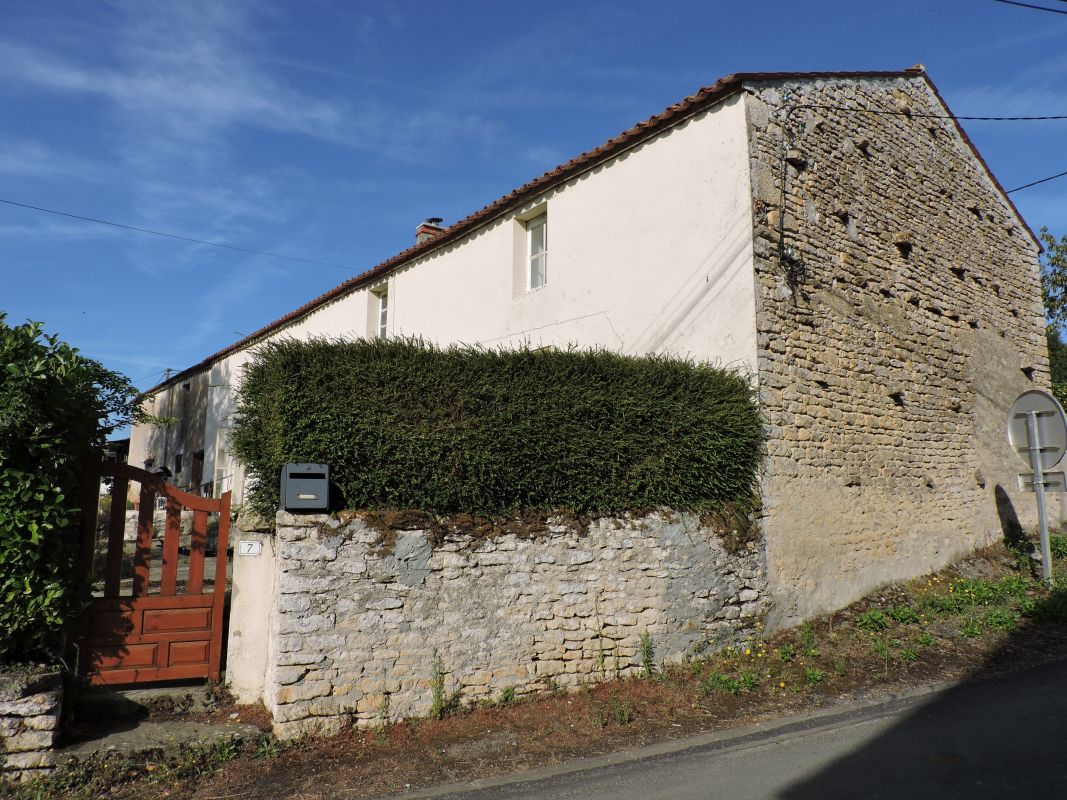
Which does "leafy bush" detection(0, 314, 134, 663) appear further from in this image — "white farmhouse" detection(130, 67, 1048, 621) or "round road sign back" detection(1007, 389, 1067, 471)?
"round road sign back" detection(1007, 389, 1067, 471)

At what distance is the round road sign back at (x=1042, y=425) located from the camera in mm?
9266

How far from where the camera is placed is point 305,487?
582cm

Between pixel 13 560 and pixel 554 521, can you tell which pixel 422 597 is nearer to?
pixel 554 521

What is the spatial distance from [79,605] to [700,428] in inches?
228

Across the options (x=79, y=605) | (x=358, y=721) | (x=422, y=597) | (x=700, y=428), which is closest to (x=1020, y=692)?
(x=700, y=428)

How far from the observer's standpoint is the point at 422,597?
616cm

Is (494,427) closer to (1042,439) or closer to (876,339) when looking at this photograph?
(876,339)

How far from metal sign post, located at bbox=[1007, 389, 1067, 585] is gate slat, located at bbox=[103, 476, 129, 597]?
10188 millimetres

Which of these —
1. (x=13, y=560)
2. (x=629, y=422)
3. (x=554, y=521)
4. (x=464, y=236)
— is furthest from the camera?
(x=464, y=236)

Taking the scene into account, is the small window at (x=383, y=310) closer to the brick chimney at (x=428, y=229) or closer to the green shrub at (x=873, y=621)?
the brick chimney at (x=428, y=229)

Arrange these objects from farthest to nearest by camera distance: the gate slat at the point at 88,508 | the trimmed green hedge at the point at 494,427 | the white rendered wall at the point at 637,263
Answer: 1. the white rendered wall at the point at 637,263
2. the trimmed green hedge at the point at 494,427
3. the gate slat at the point at 88,508

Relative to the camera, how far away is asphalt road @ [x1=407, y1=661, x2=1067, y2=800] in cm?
462

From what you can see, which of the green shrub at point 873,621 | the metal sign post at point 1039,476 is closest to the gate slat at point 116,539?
the green shrub at point 873,621

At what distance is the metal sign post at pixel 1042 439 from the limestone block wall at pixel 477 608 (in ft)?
14.8
